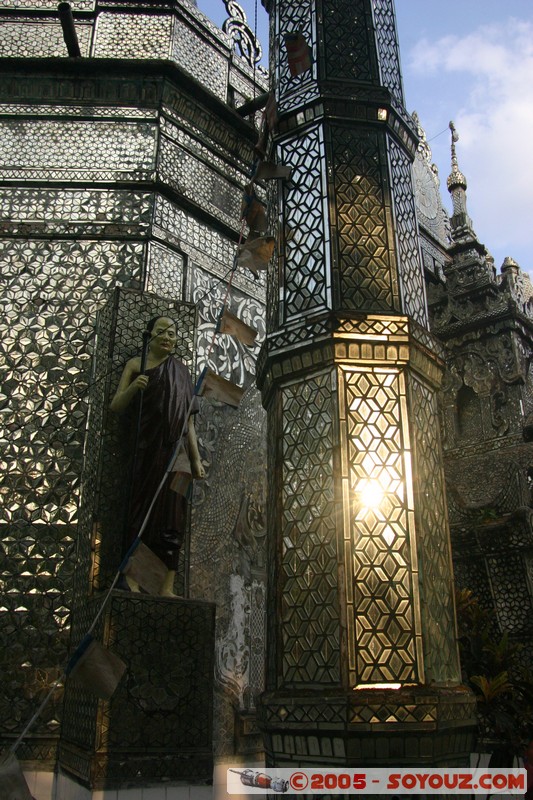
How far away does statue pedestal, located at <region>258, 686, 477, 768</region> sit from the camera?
201cm

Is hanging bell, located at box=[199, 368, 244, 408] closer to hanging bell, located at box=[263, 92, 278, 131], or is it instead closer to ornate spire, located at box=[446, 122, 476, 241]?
hanging bell, located at box=[263, 92, 278, 131]

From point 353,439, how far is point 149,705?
2.41m

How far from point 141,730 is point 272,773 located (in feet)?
6.55

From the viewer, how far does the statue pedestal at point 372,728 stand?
2.01 metres

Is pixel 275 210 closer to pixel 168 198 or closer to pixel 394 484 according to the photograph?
pixel 394 484

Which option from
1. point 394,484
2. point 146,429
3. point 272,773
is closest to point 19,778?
point 272,773

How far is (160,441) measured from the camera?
15.2 feet

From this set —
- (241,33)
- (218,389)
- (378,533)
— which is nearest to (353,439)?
(378,533)

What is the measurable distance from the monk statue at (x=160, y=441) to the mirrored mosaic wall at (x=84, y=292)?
12.7 inches

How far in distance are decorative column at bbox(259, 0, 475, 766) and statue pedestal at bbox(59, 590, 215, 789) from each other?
1878 millimetres

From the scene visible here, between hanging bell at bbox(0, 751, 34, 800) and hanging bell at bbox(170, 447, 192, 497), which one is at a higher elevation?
hanging bell at bbox(170, 447, 192, 497)

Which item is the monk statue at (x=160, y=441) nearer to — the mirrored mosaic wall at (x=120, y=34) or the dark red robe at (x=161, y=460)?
the dark red robe at (x=161, y=460)

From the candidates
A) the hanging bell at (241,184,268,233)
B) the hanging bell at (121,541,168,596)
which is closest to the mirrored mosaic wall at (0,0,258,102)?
the hanging bell at (241,184,268,233)

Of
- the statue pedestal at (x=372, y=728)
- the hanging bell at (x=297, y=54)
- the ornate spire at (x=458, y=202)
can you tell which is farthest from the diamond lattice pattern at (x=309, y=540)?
the ornate spire at (x=458, y=202)
